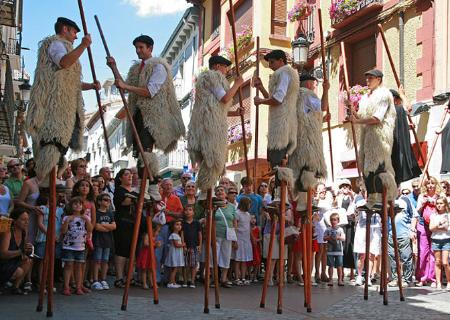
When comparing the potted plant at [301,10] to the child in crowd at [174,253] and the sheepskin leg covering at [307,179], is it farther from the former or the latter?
the sheepskin leg covering at [307,179]

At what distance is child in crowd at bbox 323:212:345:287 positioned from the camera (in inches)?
392

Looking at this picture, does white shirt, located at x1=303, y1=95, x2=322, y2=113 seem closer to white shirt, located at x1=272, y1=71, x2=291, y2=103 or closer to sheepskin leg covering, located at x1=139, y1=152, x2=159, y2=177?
white shirt, located at x1=272, y1=71, x2=291, y2=103

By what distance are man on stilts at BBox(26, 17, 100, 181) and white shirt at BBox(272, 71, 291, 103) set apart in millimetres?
2035

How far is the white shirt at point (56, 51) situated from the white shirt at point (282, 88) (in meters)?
2.23

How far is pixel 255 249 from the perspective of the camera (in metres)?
9.86

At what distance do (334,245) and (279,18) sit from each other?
13.2m

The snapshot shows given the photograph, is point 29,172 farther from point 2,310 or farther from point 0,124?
point 0,124

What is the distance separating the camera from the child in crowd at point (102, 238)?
8133 mm

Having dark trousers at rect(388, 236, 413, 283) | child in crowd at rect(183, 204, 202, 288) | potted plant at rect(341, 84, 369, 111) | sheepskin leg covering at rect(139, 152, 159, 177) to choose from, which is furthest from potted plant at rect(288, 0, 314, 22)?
sheepskin leg covering at rect(139, 152, 159, 177)

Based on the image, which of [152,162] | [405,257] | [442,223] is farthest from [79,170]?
[442,223]

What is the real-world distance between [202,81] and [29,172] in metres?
3.67

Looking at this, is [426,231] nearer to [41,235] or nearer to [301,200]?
[301,200]

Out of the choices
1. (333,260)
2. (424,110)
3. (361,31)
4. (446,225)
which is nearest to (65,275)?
(333,260)

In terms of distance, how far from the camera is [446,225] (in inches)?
371
